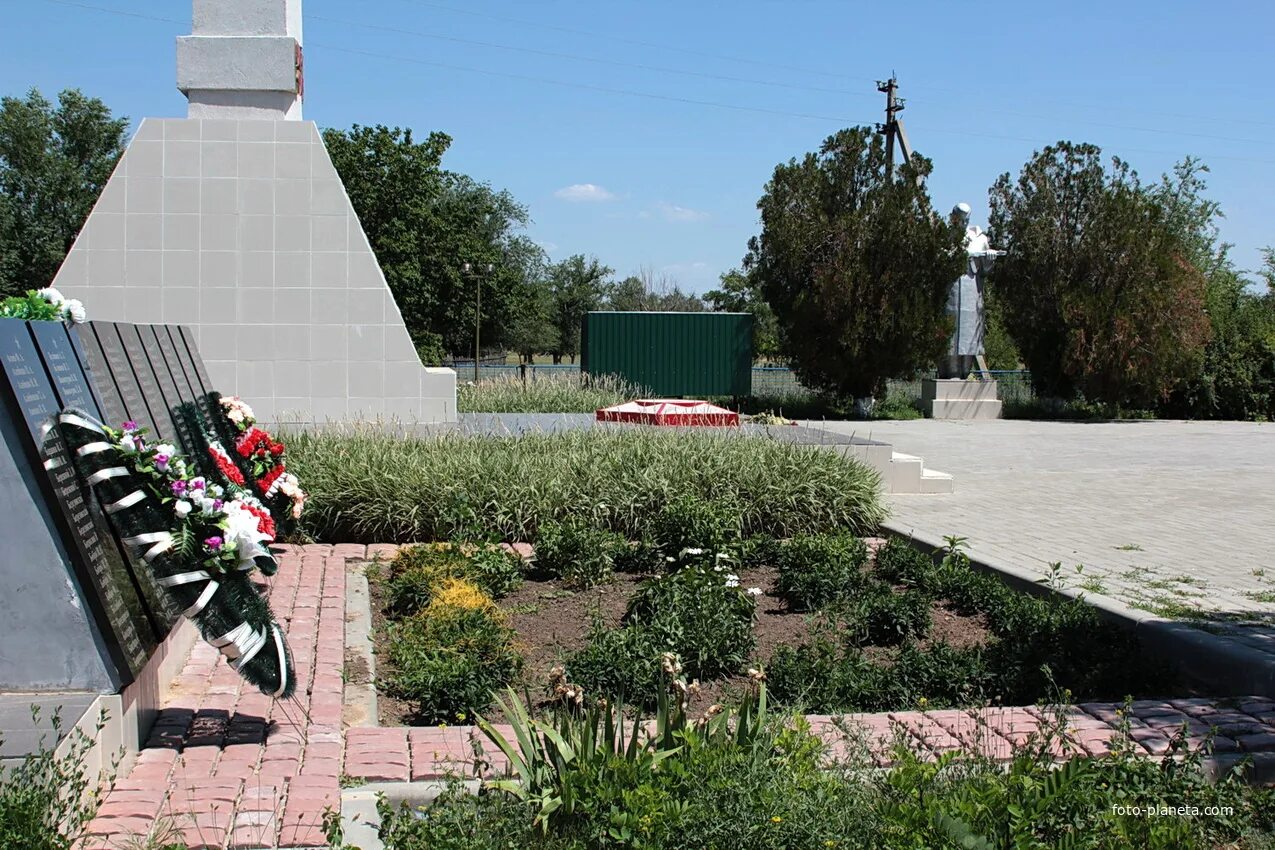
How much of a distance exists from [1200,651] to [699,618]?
2.36 metres

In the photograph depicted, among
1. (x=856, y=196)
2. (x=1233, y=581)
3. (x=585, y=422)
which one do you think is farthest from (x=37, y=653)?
(x=856, y=196)

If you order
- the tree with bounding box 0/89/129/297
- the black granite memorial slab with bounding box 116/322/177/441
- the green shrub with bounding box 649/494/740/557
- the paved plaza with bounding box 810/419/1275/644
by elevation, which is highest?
the tree with bounding box 0/89/129/297

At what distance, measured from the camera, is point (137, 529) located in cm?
399

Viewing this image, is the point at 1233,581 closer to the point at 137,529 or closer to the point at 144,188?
the point at 137,529

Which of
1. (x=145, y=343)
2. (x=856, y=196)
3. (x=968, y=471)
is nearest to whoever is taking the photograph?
(x=145, y=343)

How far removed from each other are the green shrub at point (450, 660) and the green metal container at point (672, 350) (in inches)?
750

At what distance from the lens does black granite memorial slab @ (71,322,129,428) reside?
464 centimetres

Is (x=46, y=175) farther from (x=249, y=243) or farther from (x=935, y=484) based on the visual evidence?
(x=935, y=484)

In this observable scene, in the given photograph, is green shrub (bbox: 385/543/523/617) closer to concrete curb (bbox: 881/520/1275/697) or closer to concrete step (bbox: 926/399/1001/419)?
concrete curb (bbox: 881/520/1275/697)

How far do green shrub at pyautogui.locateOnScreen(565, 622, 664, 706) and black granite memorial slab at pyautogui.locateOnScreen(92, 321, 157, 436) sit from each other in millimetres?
2245

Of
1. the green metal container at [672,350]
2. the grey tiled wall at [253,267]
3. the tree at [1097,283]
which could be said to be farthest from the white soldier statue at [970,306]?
the grey tiled wall at [253,267]

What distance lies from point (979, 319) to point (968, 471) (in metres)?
13.0

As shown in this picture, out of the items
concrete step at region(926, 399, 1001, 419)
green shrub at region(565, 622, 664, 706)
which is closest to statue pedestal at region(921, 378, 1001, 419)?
concrete step at region(926, 399, 1001, 419)

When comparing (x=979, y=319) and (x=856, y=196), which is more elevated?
(x=856, y=196)
